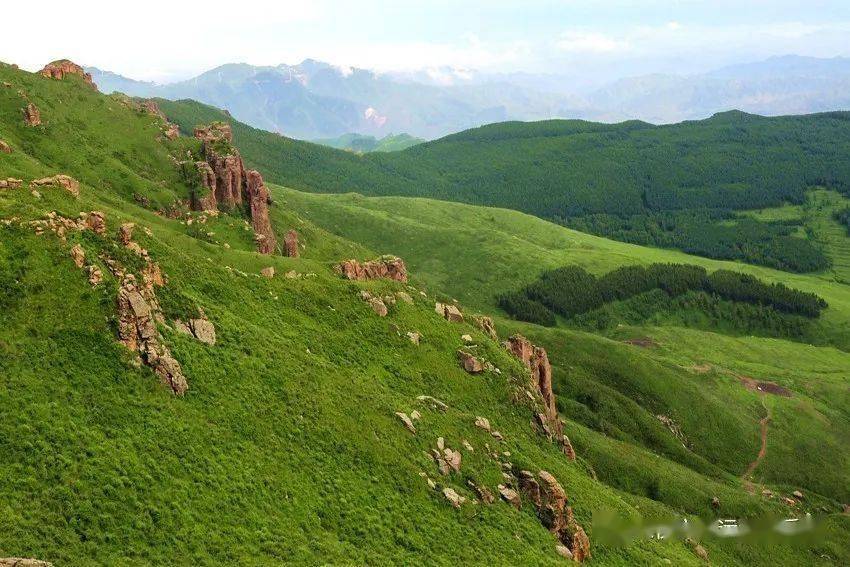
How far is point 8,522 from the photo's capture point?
1377 inches

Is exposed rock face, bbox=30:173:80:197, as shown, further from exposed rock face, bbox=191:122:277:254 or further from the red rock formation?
the red rock formation

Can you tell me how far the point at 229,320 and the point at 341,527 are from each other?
86.2 feet

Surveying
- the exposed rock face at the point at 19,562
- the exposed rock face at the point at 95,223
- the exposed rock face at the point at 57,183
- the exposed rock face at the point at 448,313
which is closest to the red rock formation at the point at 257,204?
the exposed rock face at the point at 448,313

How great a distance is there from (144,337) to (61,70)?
463 feet

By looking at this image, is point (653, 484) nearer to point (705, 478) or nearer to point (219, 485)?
point (705, 478)

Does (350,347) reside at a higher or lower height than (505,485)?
higher

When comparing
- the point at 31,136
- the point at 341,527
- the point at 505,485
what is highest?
the point at 31,136

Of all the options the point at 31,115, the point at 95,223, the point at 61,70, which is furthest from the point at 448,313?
the point at 61,70

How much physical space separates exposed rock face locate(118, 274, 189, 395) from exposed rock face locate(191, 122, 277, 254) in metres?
87.5

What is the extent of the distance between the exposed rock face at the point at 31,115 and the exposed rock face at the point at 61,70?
29.3m

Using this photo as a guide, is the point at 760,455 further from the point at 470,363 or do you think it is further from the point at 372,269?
the point at 372,269

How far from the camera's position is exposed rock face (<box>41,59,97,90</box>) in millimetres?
157000

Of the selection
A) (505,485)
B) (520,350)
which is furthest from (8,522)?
(520,350)

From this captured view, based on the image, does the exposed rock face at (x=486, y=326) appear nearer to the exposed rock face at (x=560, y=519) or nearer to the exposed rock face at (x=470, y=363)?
the exposed rock face at (x=470, y=363)
